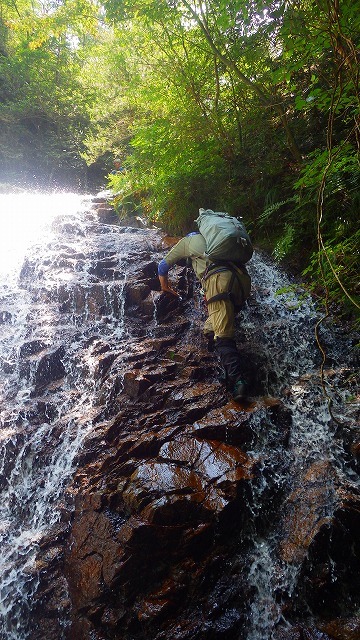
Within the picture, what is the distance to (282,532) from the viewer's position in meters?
3.69

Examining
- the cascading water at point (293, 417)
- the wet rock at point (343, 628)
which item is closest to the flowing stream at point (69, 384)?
the cascading water at point (293, 417)

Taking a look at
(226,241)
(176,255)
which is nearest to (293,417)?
(226,241)

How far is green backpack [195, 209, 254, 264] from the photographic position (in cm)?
495

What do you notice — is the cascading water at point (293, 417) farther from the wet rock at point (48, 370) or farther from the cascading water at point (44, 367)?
the wet rock at point (48, 370)

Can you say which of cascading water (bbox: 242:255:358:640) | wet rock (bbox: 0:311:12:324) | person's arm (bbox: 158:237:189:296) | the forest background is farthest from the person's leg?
wet rock (bbox: 0:311:12:324)

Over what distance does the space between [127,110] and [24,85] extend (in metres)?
9.60

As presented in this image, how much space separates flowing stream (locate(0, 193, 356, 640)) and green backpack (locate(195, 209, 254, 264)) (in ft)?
2.64

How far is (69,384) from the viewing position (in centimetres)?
618

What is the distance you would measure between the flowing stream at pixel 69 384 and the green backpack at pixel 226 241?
2.64 feet

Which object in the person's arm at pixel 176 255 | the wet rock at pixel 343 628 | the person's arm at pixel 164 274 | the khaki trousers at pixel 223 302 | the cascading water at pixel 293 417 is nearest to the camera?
the wet rock at pixel 343 628

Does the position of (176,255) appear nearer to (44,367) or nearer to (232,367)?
(232,367)

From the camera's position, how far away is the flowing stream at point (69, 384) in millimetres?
3939

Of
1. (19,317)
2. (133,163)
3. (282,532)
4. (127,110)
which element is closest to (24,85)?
(127,110)

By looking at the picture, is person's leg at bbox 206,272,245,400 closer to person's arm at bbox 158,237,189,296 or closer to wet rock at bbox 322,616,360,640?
person's arm at bbox 158,237,189,296
